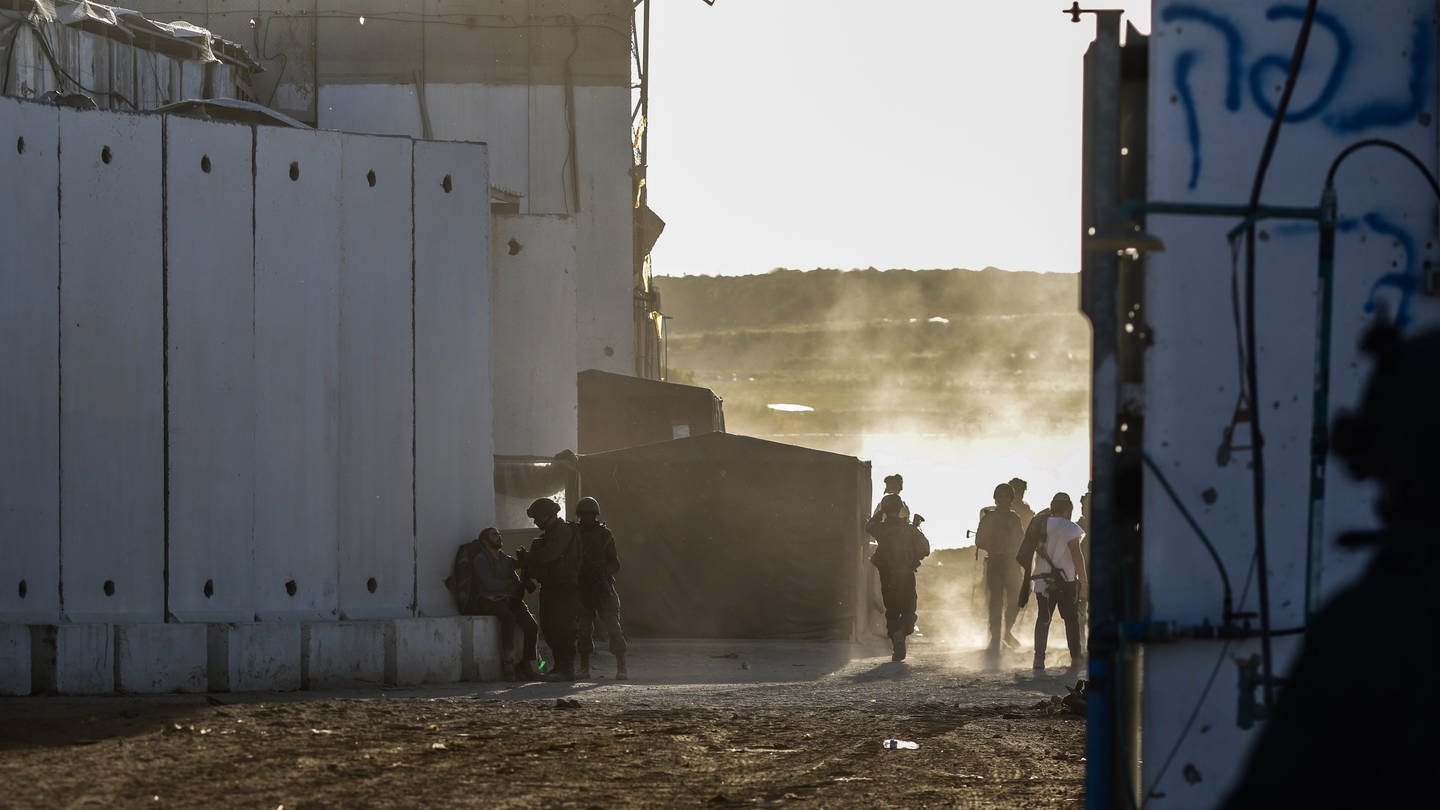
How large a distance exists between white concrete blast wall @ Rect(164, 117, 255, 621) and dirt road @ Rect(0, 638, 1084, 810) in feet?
4.43

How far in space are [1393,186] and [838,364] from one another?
4756 inches

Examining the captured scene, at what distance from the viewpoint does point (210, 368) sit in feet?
47.5

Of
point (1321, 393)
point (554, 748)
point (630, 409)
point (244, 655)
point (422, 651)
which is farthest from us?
point (630, 409)

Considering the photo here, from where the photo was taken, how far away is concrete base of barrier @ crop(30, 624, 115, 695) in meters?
13.3

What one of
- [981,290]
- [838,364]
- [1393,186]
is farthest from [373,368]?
[981,290]

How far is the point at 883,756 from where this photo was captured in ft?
33.1

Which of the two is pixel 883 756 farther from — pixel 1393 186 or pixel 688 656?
pixel 688 656

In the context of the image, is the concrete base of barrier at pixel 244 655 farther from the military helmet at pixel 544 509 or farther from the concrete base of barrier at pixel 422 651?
the military helmet at pixel 544 509

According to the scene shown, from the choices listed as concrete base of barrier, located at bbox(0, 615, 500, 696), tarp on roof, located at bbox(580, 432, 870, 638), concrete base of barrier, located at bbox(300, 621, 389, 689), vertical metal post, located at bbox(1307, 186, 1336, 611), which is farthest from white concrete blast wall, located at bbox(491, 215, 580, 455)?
vertical metal post, located at bbox(1307, 186, 1336, 611)

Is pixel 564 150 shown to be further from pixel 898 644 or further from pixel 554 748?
pixel 554 748

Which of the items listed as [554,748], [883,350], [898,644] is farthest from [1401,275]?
[883,350]

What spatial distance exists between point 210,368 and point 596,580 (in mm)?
3602

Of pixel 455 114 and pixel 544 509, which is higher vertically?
pixel 455 114

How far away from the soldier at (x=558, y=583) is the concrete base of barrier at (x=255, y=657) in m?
2.34
